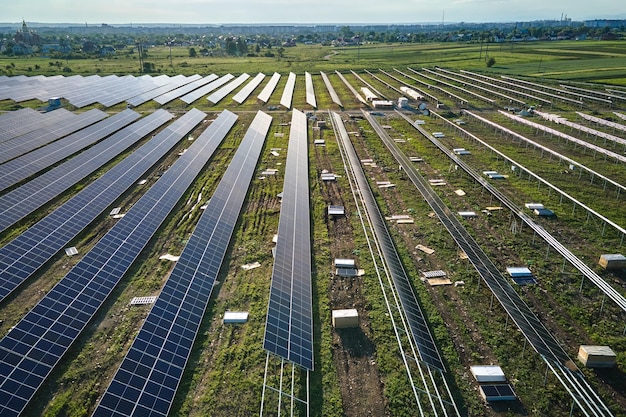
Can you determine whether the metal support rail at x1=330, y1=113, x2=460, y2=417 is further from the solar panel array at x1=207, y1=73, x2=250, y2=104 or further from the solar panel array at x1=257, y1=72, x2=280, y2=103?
the solar panel array at x1=207, y1=73, x2=250, y2=104

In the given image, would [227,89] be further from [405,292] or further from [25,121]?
[405,292]

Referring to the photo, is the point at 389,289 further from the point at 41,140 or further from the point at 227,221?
the point at 41,140

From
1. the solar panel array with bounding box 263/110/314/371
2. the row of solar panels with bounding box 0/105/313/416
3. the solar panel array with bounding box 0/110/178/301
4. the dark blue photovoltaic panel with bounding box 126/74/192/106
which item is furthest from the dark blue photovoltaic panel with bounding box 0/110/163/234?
the solar panel array with bounding box 263/110/314/371

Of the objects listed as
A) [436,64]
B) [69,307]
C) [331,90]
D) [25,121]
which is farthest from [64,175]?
[436,64]

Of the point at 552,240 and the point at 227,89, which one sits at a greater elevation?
the point at 227,89

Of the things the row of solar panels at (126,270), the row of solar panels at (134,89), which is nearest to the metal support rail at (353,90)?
the row of solar panels at (134,89)

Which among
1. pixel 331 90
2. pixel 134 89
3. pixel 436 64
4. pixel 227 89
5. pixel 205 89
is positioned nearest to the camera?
pixel 331 90

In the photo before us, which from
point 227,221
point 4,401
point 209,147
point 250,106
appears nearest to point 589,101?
point 250,106
